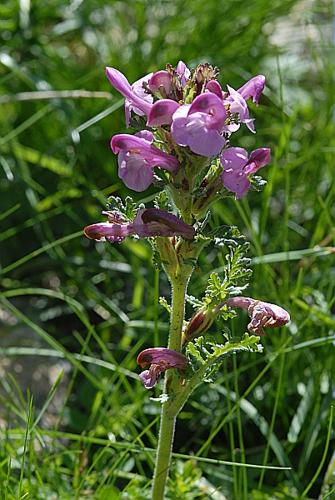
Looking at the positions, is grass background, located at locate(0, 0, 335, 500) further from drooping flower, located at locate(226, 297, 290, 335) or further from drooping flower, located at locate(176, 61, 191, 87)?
drooping flower, located at locate(176, 61, 191, 87)

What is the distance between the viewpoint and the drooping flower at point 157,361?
1108 millimetres

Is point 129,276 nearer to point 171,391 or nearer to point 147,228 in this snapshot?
point 171,391

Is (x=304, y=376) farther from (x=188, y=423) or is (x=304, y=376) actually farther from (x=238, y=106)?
(x=238, y=106)

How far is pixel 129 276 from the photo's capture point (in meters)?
2.24

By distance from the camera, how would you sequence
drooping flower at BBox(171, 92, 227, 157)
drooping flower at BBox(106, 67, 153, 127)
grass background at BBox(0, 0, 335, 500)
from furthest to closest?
grass background at BBox(0, 0, 335, 500)
drooping flower at BBox(106, 67, 153, 127)
drooping flower at BBox(171, 92, 227, 157)

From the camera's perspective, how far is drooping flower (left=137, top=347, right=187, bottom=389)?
111 cm

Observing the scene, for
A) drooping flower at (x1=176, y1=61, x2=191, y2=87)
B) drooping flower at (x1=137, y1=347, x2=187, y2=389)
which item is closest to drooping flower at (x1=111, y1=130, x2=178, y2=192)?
drooping flower at (x1=176, y1=61, x2=191, y2=87)

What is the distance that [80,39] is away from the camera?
9.52 ft

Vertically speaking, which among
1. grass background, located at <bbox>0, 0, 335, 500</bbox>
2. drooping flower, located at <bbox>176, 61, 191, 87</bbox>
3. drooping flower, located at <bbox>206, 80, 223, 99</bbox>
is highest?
drooping flower, located at <bbox>176, 61, 191, 87</bbox>

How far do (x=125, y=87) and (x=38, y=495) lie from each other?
2.47 ft

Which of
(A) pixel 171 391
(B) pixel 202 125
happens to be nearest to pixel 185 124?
(B) pixel 202 125

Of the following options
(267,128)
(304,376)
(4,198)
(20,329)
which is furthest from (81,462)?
(267,128)

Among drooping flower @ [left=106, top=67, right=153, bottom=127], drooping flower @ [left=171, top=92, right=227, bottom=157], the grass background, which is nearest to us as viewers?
drooping flower @ [left=171, top=92, right=227, bottom=157]

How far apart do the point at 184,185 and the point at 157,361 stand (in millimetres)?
230
